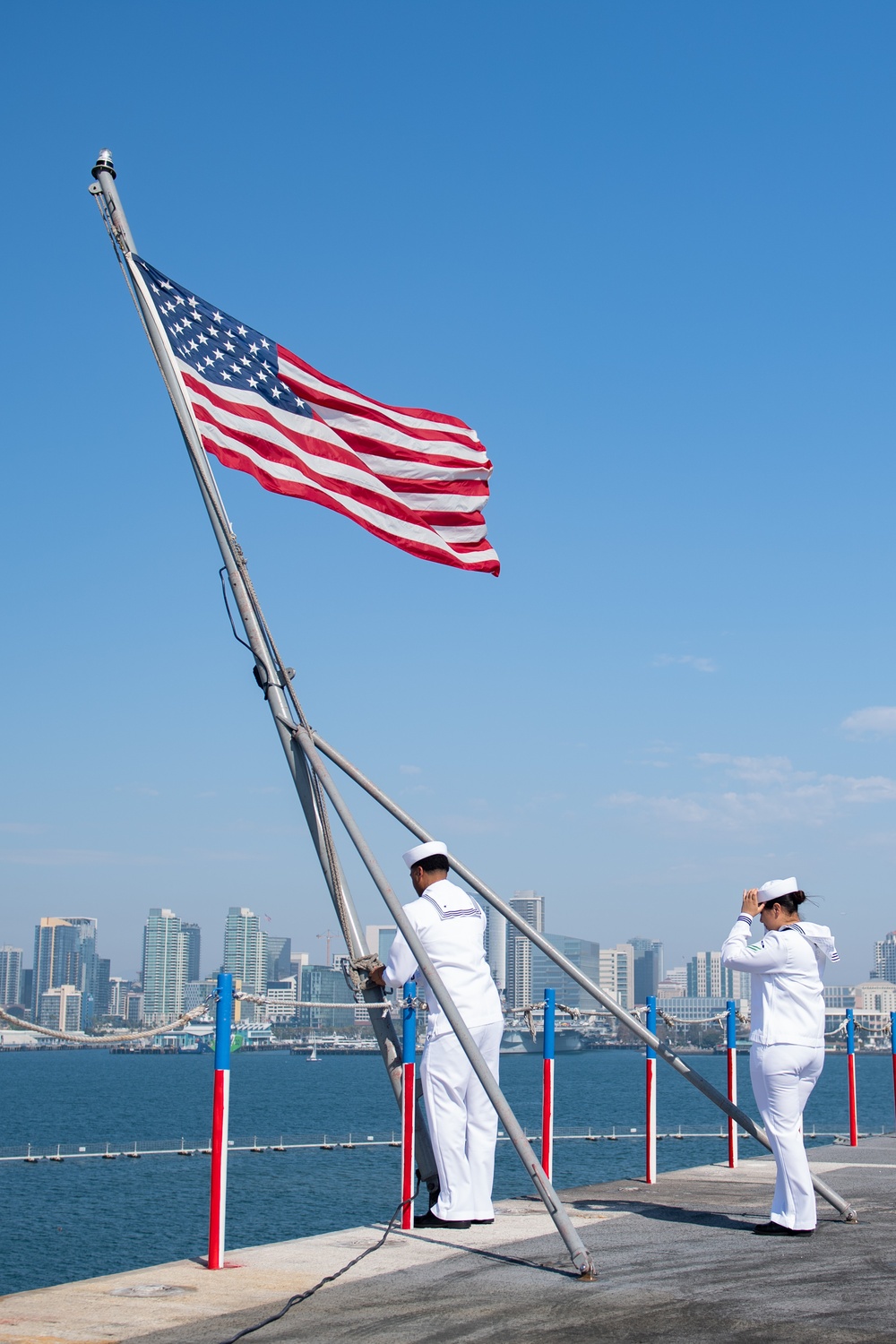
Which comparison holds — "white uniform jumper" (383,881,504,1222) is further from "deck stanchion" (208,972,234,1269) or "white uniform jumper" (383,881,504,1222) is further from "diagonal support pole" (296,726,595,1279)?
"deck stanchion" (208,972,234,1269)

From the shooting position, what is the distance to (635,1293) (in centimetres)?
595

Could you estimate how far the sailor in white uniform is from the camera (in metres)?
7.69

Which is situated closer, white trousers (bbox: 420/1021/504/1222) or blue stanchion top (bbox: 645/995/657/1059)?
white trousers (bbox: 420/1021/504/1222)

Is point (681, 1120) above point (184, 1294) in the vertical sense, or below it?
below

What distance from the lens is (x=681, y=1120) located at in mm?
69375

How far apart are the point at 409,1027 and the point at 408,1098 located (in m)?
0.48

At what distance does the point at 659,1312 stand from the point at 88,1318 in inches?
96.0

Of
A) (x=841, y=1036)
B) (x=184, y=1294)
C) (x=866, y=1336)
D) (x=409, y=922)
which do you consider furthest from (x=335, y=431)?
(x=841, y=1036)

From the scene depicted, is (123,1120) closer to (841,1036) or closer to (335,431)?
(841,1036)

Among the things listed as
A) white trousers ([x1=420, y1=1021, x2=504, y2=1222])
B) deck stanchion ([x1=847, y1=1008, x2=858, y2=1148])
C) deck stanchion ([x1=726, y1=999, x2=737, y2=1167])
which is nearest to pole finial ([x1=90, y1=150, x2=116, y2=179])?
white trousers ([x1=420, y1=1021, x2=504, y2=1222])

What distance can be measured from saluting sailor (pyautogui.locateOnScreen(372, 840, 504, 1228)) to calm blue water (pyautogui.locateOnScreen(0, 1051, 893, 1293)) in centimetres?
2174

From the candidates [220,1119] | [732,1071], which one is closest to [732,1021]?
[732,1071]

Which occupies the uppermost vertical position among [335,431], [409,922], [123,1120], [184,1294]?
[335,431]

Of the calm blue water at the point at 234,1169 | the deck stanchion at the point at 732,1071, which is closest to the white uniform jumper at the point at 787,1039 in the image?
the deck stanchion at the point at 732,1071
